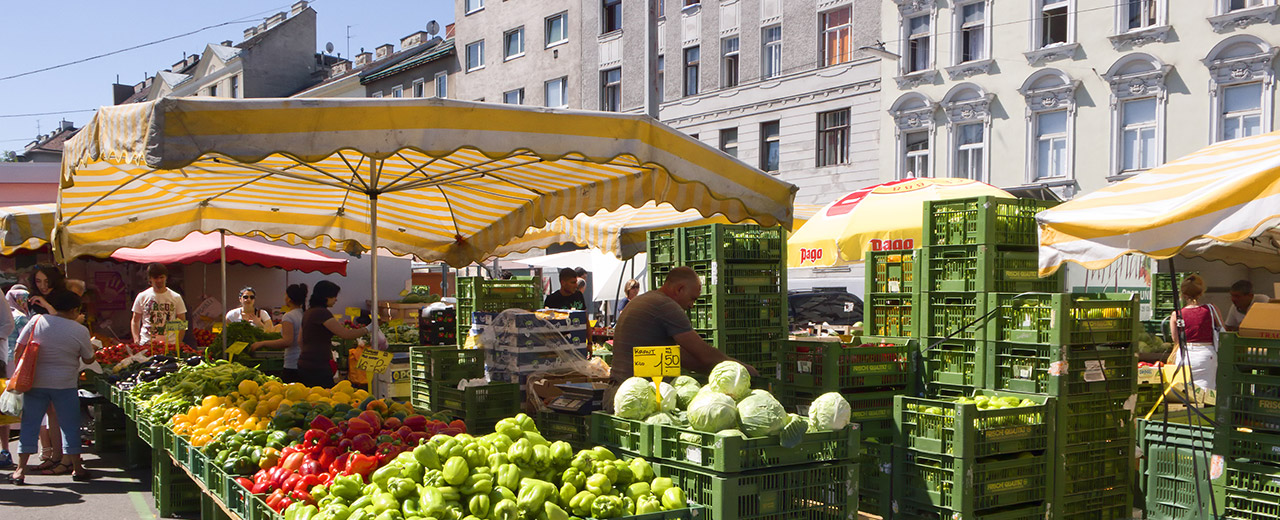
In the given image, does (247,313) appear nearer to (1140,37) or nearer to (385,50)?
(1140,37)

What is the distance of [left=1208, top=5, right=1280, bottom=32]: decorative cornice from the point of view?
61.1ft

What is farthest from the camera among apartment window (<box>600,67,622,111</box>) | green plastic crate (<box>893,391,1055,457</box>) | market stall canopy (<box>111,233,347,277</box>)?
apartment window (<box>600,67,622,111</box>)

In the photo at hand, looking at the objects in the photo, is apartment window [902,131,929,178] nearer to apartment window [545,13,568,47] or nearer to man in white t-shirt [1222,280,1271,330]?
man in white t-shirt [1222,280,1271,330]

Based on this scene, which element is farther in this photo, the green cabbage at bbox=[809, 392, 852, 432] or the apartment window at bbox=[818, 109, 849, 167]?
the apartment window at bbox=[818, 109, 849, 167]

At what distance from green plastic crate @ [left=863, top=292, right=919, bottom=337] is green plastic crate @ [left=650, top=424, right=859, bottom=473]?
7.66ft

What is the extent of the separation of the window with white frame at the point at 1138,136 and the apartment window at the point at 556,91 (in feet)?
64.4

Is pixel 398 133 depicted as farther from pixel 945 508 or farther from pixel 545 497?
pixel 945 508

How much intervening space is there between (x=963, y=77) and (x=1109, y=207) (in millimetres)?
19340

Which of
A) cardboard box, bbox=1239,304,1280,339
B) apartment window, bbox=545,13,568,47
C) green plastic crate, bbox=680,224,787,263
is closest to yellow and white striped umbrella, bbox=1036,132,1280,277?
cardboard box, bbox=1239,304,1280,339

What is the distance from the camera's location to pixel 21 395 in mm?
8391

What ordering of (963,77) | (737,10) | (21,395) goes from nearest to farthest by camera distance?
(21,395)
(963,77)
(737,10)

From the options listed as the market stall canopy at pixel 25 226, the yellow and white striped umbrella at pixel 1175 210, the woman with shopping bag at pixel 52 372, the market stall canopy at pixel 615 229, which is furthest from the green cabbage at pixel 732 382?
the market stall canopy at pixel 25 226

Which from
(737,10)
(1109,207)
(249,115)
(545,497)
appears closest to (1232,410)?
(1109,207)

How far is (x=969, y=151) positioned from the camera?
23828 millimetres
